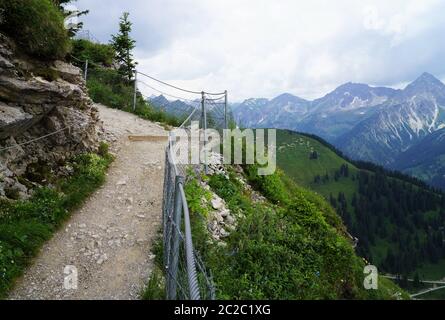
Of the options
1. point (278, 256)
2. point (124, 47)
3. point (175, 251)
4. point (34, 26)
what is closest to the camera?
point (175, 251)

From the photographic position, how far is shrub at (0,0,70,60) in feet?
38.3

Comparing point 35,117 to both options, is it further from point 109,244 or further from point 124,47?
point 124,47

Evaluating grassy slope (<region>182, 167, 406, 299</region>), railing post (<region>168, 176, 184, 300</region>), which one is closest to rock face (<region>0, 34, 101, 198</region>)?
grassy slope (<region>182, 167, 406, 299</region>)

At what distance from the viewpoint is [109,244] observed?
32.9ft

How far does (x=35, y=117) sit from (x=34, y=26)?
2.89 metres

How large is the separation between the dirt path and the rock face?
1.89 metres

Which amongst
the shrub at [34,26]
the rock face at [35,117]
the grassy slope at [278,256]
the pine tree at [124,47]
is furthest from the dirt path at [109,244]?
the pine tree at [124,47]

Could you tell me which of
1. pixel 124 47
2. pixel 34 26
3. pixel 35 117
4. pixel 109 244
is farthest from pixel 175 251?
pixel 124 47

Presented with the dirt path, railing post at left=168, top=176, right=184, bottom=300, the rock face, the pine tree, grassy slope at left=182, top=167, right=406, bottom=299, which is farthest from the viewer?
the pine tree

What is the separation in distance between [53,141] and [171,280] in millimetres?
8497

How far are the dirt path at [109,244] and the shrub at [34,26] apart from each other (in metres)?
4.80

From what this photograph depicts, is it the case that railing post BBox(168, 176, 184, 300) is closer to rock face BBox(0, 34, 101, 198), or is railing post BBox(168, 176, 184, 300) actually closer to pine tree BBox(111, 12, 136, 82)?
rock face BBox(0, 34, 101, 198)

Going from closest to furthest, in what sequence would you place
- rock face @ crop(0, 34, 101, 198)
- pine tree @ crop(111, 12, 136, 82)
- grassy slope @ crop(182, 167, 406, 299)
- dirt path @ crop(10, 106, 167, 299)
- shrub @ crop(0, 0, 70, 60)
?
dirt path @ crop(10, 106, 167, 299)
grassy slope @ crop(182, 167, 406, 299)
rock face @ crop(0, 34, 101, 198)
shrub @ crop(0, 0, 70, 60)
pine tree @ crop(111, 12, 136, 82)

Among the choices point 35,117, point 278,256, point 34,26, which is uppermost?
point 34,26
